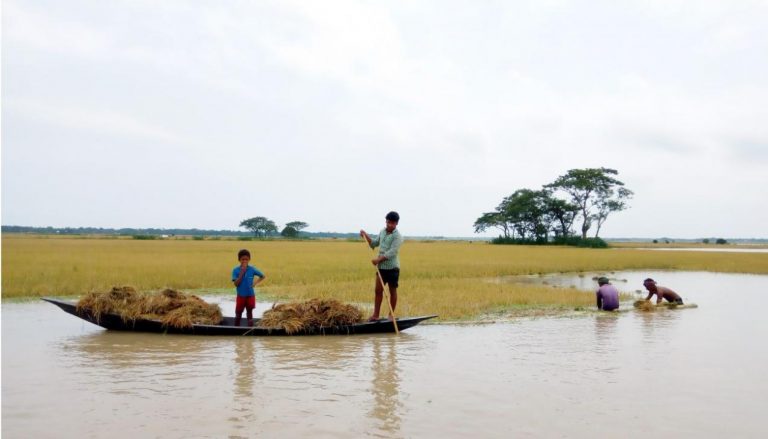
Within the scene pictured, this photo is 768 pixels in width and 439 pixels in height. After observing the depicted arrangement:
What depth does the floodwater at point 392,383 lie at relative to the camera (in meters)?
4.18

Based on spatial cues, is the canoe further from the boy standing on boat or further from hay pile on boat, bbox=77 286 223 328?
the boy standing on boat

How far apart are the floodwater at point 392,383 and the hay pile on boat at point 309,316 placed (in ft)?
0.72

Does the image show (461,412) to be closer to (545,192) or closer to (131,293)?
(131,293)

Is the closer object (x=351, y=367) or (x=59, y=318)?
(x=351, y=367)

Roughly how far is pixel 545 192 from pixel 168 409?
6001 cm

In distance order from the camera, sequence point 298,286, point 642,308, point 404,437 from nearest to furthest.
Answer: point 404,437
point 642,308
point 298,286

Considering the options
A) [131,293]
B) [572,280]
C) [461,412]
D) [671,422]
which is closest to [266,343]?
[131,293]

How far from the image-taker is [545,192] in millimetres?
61156

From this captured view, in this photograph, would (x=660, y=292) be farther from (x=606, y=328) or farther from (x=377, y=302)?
(x=377, y=302)

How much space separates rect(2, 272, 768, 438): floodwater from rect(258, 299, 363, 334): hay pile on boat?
0.72 feet

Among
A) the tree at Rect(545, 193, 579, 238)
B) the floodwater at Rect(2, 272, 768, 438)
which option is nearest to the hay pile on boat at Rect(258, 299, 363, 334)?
the floodwater at Rect(2, 272, 768, 438)

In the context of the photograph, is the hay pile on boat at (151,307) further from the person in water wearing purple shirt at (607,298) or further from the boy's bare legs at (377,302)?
the person in water wearing purple shirt at (607,298)

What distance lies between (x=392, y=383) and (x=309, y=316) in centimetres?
272

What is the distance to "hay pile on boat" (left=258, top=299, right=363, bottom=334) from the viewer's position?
7719 mm
